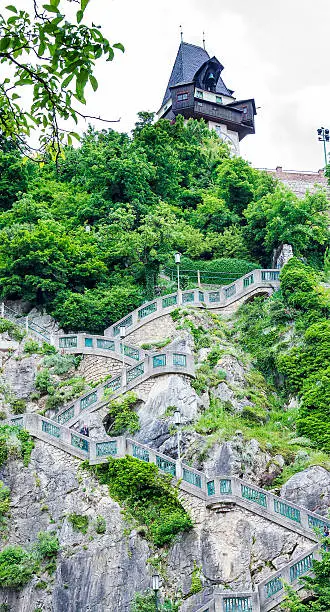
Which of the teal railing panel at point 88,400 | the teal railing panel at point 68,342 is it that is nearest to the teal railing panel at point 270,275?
the teal railing panel at point 68,342

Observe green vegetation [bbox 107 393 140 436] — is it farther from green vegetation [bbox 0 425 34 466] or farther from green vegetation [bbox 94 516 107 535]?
green vegetation [bbox 94 516 107 535]

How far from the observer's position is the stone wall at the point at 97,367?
3319 cm

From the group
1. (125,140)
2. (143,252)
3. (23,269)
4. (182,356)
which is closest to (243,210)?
(125,140)

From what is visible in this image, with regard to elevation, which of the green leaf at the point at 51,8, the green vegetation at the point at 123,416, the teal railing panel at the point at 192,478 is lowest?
the green leaf at the point at 51,8

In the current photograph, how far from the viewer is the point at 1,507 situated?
25.9m

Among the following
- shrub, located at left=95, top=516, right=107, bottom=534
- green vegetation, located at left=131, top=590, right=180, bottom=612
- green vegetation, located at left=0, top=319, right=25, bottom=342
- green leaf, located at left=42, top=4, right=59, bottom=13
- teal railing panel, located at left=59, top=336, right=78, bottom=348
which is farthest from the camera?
green vegetation, located at left=0, top=319, right=25, bottom=342

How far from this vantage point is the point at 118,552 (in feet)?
78.7

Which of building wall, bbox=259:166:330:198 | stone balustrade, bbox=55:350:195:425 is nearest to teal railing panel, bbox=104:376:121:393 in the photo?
stone balustrade, bbox=55:350:195:425

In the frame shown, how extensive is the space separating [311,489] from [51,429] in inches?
305

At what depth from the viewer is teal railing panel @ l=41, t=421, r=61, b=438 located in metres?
27.0

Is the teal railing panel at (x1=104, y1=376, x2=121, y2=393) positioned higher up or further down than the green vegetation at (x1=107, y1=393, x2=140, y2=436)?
higher up

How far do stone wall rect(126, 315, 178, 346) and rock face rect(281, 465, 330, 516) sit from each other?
10.8 metres

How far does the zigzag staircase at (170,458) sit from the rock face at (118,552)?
387mm

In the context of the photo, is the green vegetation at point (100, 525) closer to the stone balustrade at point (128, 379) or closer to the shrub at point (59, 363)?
the stone balustrade at point (128, 379)
